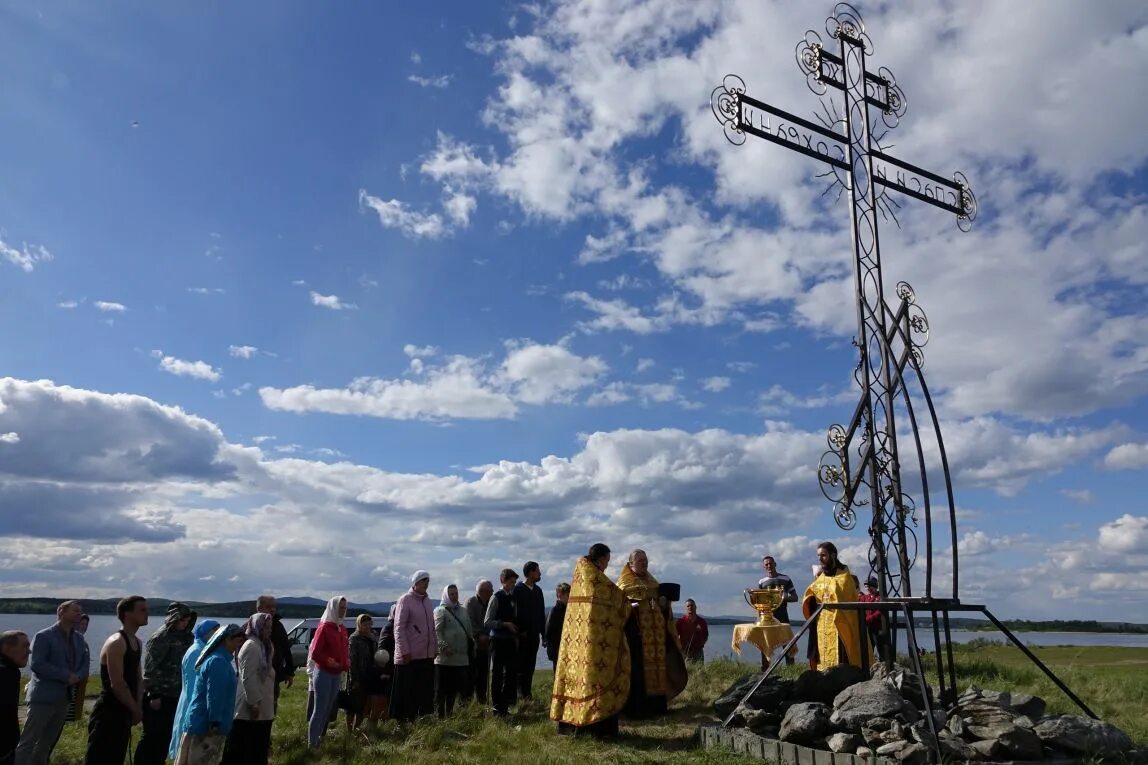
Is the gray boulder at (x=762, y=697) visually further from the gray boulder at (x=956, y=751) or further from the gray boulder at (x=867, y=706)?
the gray boulder at (x=956, y=751)

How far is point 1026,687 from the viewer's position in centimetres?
1152

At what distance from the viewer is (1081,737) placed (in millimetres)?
6855

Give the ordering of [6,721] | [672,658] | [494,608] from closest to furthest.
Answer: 1. [6,721]
2. [672,658]
3. [494,608]

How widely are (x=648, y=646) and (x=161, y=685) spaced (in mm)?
4981

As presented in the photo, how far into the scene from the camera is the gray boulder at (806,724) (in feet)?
24.3

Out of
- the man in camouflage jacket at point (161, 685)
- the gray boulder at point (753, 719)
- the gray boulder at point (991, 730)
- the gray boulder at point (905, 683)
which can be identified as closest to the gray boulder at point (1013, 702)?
the gray boulder at point (905, 683)

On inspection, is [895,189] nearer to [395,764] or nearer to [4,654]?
[395,764]

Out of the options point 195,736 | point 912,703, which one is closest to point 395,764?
point 195,736

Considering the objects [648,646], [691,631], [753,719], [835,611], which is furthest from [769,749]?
[691,631]

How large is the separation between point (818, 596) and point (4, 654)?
8219mm

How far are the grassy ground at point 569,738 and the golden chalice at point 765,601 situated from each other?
1.10 meters

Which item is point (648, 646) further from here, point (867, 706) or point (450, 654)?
point (867, 706)

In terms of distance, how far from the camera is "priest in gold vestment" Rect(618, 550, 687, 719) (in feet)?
32.7

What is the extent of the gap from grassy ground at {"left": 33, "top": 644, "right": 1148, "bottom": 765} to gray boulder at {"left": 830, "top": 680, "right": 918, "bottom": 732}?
0.87m
